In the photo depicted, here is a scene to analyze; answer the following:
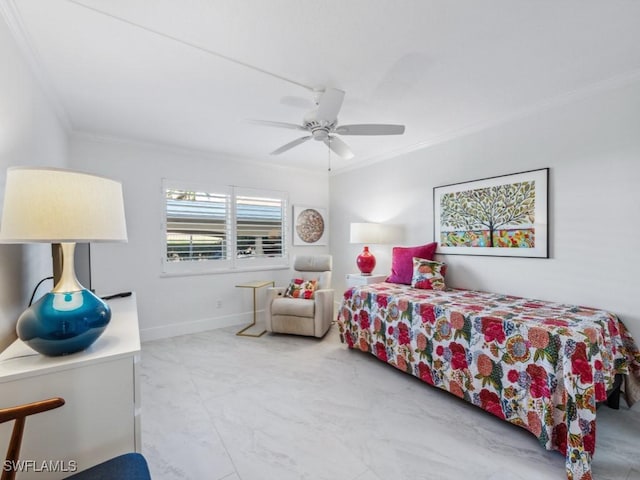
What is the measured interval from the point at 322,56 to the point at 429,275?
235 centimetres

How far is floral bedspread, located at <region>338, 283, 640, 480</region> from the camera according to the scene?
5.43 feet

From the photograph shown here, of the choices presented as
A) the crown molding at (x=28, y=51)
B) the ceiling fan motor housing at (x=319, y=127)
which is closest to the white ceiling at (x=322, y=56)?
the crown molding at (x=28, y=51)

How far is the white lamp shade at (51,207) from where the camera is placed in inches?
42.4

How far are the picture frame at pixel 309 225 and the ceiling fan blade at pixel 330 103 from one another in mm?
2682

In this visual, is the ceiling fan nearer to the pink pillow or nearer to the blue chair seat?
the pink pillow

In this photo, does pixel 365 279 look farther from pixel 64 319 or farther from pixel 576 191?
pixel 64 319

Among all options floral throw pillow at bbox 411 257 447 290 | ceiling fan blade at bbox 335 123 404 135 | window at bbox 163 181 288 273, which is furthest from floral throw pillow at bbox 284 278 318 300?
ceiling fan blade at bbox 335 123 404 135

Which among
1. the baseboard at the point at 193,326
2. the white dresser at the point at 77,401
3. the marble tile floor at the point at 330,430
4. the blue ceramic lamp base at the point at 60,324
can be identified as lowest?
the marble tile floor at the point at 330,430

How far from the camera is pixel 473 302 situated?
257 cm

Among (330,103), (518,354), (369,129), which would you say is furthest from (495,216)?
(330,103)

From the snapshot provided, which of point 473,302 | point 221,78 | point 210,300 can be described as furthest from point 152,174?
point 473,302

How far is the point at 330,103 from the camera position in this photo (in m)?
2.00

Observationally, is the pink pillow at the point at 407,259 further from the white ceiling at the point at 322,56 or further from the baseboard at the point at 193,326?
the baseboard at the point at 193,326

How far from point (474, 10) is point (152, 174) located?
11.7ft
